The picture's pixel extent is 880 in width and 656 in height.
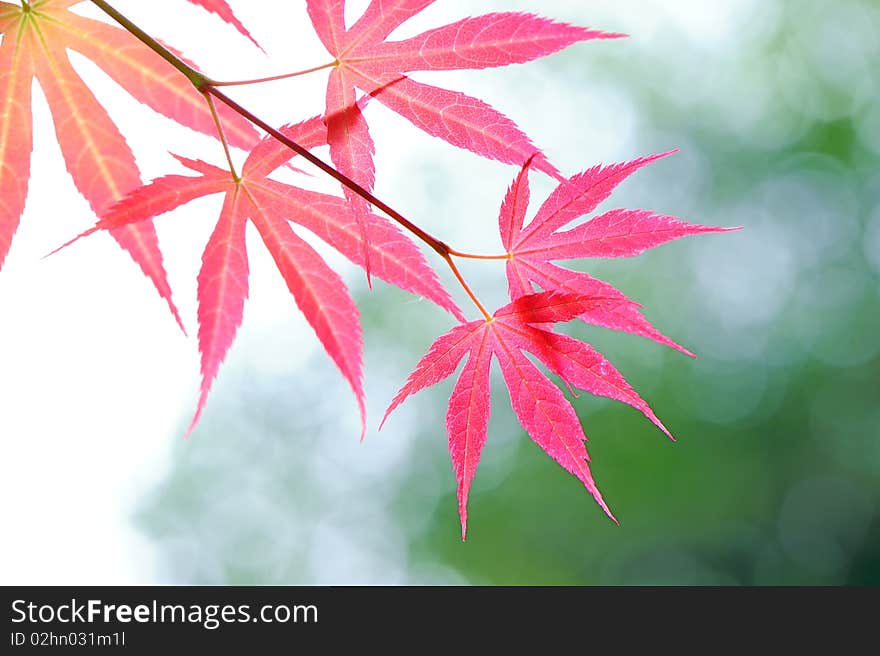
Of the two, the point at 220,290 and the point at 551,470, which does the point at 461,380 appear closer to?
the point at 220,290

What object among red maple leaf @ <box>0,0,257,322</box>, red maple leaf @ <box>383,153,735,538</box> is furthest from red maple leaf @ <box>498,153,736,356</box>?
red maple leaf @ <box>0,0,257,322</box>

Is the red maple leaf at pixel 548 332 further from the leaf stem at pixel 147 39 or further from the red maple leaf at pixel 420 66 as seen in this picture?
the leaf stem at pixel 147 39

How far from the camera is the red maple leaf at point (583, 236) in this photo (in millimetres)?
531

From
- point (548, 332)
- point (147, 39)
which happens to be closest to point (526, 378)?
point (548, 332)

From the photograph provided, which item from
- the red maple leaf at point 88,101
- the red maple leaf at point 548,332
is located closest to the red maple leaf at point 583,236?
the red maple leaf at point 548,332

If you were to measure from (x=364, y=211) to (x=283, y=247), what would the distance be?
0.35 ft

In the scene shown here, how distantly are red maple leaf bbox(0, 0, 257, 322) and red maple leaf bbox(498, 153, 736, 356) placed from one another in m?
0.20

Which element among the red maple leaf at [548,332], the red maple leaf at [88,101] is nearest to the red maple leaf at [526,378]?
the red maple leaf at [548,332]

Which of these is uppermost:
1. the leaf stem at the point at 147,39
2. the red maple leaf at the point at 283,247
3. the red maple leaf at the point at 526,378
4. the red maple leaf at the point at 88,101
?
the red maple leaf at the point at 88,101

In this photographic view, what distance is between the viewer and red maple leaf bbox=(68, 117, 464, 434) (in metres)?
0.49

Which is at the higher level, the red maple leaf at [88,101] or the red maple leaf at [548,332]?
the red maple leaf at [88,101]

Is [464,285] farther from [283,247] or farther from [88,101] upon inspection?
[88,101]

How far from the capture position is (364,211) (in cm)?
45

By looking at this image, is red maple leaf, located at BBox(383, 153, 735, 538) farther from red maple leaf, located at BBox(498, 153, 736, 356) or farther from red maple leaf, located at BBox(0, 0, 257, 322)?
red maple leaf, located at BBox(0, 0, 257, 322)
